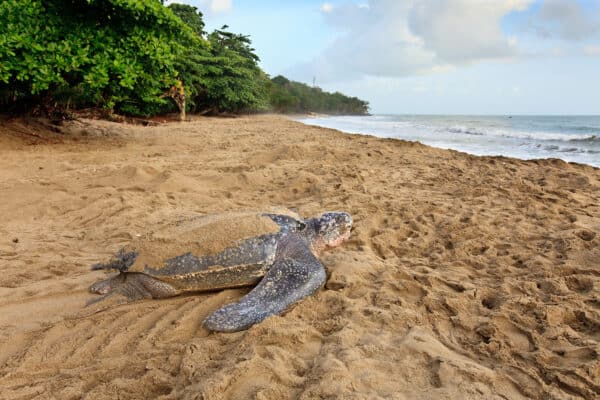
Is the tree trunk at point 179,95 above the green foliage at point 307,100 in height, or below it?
below

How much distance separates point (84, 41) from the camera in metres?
6.01

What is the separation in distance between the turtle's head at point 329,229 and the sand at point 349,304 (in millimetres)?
134

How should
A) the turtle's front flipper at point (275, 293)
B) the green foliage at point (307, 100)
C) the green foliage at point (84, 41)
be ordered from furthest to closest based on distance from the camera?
1. the green foliage at point (307, 100)
2. the green foliage at point (84, 41)
3. the turtle's front flipper at point (275, 293)

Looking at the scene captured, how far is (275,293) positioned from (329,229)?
33.2 inches

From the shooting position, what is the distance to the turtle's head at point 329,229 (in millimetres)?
2803

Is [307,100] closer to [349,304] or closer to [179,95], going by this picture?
[179,95]

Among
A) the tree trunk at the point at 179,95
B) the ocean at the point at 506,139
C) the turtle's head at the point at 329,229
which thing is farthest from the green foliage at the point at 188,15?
the turtle's head at the point at 329,229

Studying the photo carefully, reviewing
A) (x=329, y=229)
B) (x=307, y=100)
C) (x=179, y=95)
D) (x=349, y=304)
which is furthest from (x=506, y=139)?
(x=307, y=100)

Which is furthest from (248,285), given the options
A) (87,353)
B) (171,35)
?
(171,35)

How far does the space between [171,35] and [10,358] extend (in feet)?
21.2

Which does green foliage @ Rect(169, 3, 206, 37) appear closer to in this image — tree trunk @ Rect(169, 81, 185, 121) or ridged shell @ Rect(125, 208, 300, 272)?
tree trunk @ Rect(169, 81, 185, 121)

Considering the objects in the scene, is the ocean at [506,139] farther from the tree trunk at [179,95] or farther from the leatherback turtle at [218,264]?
Result: the leatherback turtle at [218,264]

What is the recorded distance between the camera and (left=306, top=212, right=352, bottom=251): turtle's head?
280 cm

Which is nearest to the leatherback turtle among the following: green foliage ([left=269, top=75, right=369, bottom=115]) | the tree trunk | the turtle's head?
the turtle's head
